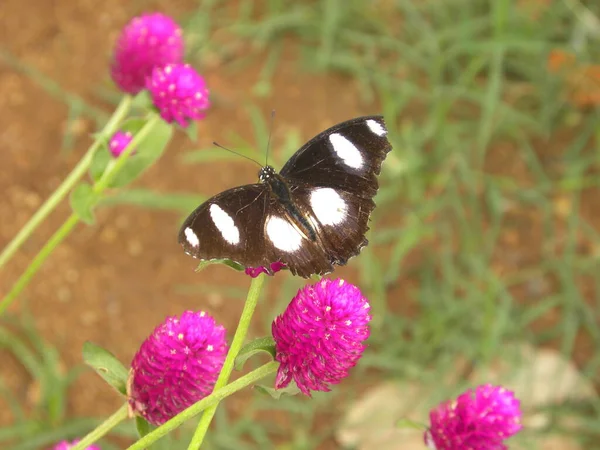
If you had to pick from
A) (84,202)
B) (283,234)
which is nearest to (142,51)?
(84,202)

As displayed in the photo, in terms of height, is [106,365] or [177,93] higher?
[177,93]

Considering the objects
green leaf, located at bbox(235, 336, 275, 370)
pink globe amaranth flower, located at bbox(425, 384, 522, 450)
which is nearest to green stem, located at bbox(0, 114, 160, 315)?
green leaf, located at bbox(235, 336, 275, 370)

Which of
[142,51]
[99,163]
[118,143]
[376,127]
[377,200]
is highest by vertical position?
[377,200]

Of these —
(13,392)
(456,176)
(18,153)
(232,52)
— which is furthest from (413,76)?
(13,392)

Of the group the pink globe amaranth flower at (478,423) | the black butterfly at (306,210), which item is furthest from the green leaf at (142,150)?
the pink globe amaranth flower at (478,423)

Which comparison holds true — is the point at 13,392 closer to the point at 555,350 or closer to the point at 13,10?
the point at 13,10

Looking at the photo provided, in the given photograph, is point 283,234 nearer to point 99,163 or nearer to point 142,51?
point 99,163
